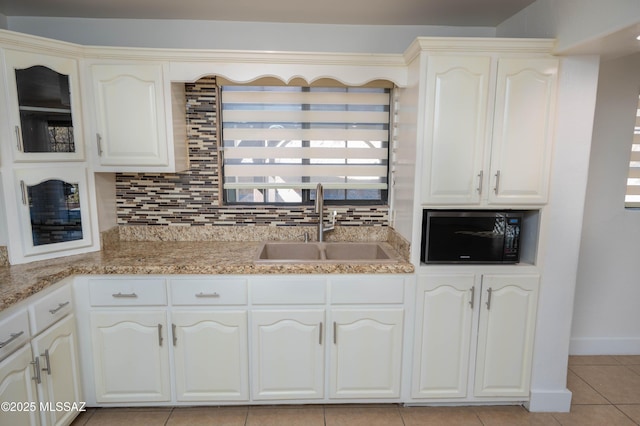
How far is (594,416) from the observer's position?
2141 millimetres

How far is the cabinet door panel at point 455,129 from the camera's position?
6.22 feet

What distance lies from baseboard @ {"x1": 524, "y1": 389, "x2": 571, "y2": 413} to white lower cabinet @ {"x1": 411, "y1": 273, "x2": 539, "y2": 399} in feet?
0.19

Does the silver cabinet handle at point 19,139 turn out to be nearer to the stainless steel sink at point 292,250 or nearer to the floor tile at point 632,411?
the stainless steel sink at point 292,250

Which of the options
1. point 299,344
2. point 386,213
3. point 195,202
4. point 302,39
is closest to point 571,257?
point 386,213

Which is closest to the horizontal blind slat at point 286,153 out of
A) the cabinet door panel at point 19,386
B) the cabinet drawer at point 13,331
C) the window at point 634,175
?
the cabinet drawer at point 13,331

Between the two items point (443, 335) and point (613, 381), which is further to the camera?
point (613, 381)

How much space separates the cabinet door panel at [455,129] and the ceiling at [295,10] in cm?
50

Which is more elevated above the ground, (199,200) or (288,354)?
(199,200)

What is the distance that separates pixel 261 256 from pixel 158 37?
159 centimetres

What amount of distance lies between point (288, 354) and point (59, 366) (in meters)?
1.17

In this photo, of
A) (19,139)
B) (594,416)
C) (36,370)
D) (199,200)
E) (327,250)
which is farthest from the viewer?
(199,200)

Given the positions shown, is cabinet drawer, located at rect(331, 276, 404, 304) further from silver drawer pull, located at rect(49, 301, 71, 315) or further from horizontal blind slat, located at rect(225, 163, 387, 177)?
silver drawer pull, located at rect(49, 301, 71, 315)

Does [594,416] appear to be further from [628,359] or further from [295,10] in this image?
[295,10]

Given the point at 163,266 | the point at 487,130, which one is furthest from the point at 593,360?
the point at 163,266
